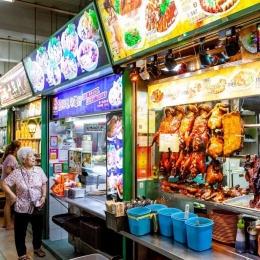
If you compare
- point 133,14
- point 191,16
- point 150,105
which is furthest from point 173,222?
point 133,14

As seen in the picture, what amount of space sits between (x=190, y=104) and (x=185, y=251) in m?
1.54

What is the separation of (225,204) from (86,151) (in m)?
3.49

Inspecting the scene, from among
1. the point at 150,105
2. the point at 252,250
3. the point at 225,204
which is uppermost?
the point at 150,105

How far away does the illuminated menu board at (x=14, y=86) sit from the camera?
6.35 metres

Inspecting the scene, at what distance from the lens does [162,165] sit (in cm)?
341

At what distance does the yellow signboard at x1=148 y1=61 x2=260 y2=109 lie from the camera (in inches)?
97.1

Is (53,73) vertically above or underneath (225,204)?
above

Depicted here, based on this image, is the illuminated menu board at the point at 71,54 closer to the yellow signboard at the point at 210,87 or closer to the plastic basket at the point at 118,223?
the yellow signboard at the point at 210,87

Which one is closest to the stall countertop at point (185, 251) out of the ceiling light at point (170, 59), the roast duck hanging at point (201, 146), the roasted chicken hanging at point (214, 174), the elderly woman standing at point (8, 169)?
the roast duck hanging at point (201, 146)

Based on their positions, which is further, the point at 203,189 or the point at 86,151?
the point at 86,151

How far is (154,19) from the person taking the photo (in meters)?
2.55

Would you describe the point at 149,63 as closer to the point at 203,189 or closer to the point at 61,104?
the point at 203,189

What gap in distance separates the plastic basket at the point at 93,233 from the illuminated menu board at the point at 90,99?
1.59 meters

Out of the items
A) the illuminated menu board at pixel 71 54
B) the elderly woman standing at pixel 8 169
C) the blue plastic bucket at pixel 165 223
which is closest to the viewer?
the blue plastic bucket at pixel 165 223
